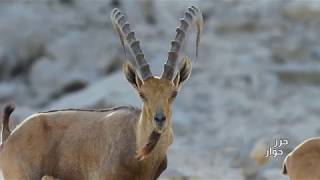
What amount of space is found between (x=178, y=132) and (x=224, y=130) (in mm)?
896

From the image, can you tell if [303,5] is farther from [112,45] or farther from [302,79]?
[112,45]

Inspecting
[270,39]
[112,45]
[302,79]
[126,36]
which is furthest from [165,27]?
[126,36]

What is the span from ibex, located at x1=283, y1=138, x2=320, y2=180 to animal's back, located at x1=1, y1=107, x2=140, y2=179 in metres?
1.75

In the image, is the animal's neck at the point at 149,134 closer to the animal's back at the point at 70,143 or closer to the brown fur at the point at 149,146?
the brown fur at the point at 149,146

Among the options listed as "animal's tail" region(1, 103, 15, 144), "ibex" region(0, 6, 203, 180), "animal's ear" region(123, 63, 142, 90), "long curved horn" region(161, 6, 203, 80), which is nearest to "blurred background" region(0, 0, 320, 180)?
"animal's tail" region(1, 103, 15, 144)

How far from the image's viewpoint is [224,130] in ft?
64.2

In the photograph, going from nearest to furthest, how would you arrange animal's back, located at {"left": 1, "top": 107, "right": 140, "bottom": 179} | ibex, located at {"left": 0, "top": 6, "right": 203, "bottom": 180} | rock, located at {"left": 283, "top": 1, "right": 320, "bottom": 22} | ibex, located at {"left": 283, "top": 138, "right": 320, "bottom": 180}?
ibex, located at {"left": 0, "top": 6, "right": 203, "bottom": 180}
animal's back, located at {"left": 1, "top": 107, "right": 140, "bottom": 179}
ibex, located at {"left": 283, "top": 138, "right": 320, "bottom": 180}
rock, located at {"left": 283, "top": 1, "right": 320, "bottom": 22}

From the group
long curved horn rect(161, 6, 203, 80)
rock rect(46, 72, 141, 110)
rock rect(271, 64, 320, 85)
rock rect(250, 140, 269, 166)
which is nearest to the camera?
long curved horn rect(161, 6, 203, 80)

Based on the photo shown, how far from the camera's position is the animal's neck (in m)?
8.85

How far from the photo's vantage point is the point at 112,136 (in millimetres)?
9445

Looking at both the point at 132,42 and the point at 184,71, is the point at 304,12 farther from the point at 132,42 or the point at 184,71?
the point at 184,71

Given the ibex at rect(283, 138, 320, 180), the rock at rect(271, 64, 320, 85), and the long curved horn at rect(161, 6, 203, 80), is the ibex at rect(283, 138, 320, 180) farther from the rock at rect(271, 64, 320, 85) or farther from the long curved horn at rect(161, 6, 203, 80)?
the rock at rect(271, 64, 320, 85)

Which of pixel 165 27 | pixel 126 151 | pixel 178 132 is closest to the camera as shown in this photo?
pixel 126 151

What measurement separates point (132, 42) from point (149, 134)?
39.9 inches
